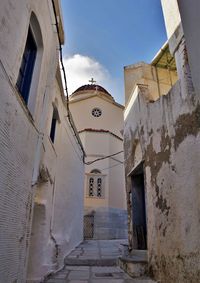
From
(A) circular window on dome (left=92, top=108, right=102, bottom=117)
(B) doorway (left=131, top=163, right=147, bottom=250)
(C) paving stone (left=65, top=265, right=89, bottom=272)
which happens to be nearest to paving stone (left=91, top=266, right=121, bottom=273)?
(C) paving stone (left=65, top=265, right=89, bottom=272)

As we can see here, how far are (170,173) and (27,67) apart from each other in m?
Result: 3.28

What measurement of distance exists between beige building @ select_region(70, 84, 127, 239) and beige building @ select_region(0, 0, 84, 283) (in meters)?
8.28

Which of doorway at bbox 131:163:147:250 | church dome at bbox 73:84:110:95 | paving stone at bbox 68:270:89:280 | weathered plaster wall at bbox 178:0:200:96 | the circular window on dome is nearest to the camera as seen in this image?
weathered plaster wall at bbox 178:0:200:96

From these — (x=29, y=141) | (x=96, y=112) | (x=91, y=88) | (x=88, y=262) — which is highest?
(x=91, y=88)

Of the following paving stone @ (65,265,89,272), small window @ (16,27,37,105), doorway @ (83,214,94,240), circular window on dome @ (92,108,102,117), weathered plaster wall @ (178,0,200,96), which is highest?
circular window on dome @ (92,108,102,117)

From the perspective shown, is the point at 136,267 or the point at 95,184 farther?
the point at 95,184

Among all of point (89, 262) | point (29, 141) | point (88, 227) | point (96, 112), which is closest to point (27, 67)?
point (29, 141)

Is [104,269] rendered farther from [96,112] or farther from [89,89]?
[89,89]

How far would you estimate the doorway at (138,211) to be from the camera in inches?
259

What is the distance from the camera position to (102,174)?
628 inches

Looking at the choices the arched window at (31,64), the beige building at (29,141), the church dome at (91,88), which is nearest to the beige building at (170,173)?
the beige building at (29,141)

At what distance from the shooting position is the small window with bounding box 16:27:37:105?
3863mm

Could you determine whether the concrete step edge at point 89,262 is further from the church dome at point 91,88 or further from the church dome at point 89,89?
the church dome at point 91,88

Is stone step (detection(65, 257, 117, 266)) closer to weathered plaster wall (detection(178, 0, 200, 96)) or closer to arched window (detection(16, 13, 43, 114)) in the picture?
arched window (detection(16, 13, 43, 114))
